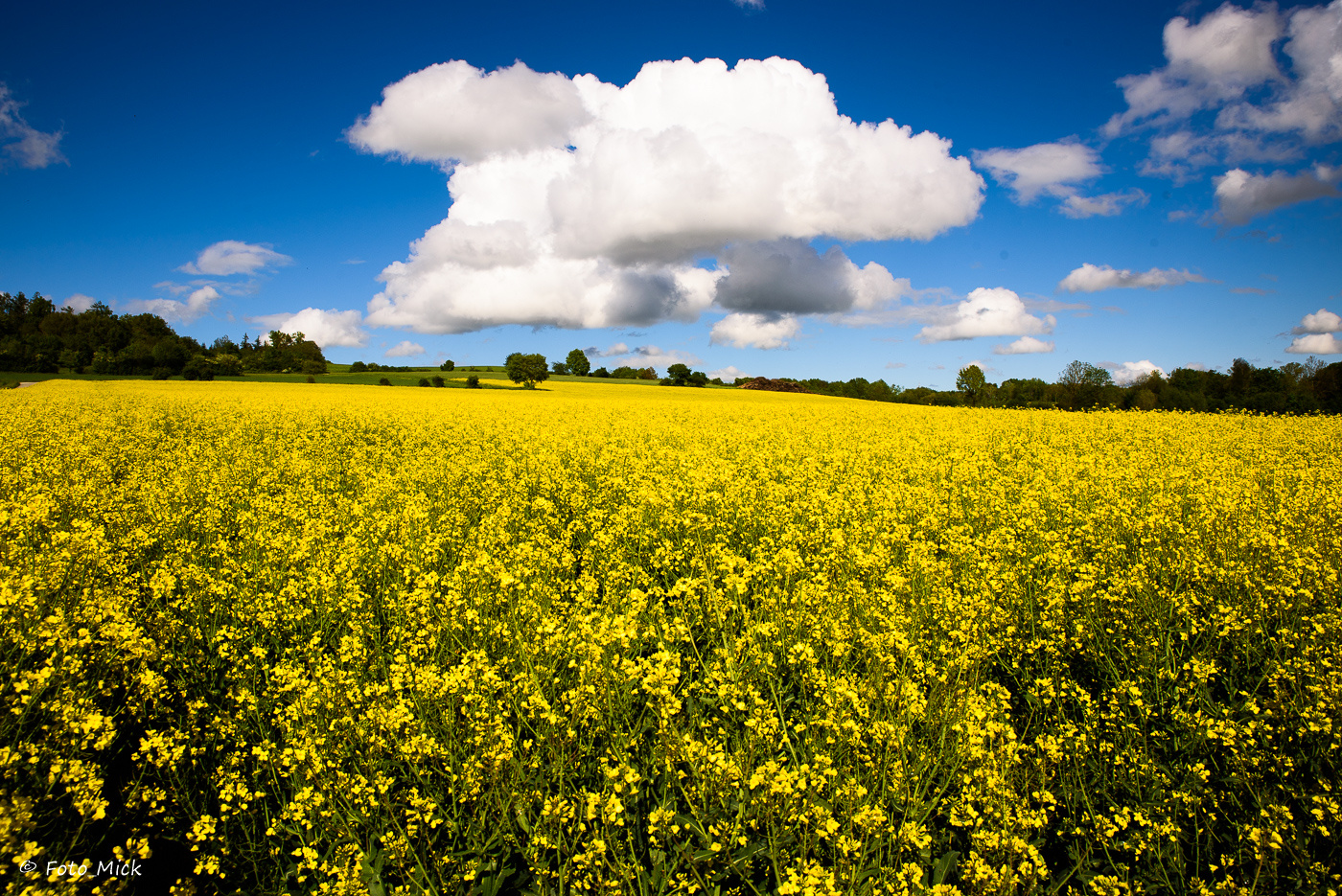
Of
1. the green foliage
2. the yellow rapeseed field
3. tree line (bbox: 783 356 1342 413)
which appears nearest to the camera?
the yellow rapeseed field

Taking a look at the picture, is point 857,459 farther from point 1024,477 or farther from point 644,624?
point 644,624

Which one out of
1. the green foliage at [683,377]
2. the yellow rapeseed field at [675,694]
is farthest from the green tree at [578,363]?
the yellow rapeseed field at [675,694]

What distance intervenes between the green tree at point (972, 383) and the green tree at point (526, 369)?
40.4 m

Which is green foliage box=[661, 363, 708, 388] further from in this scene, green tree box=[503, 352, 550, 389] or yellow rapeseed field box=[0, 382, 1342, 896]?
yellow rapeseed field box=[0, 382, 1342, 896]

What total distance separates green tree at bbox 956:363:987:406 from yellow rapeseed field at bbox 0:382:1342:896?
156 ft

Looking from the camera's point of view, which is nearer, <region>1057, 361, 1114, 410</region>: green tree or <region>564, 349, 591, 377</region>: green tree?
<region>1057, 361, 1114, 410</region>: green tree

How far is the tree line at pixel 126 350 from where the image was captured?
55812 millimetres

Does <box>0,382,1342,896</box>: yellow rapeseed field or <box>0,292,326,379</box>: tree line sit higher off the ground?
<box>0,292,326,379</box>: tree line

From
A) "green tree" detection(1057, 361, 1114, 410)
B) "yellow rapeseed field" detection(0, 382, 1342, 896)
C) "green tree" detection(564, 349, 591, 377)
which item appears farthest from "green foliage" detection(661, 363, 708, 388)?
Answer: "yellow rapeseed field" detection(0, 382, 1342, 896)

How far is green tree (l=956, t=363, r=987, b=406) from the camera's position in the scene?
Result: 49.7 m

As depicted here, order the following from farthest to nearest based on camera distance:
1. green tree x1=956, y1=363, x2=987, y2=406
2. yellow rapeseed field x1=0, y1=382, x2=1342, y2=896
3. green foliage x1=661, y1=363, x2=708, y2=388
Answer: green foliage x1=661, y1=363, x2=708, y2=388, green tree x1=956, y1=363, x2=987, y2=406, yellow rapeseed field x1=0, y1=382, x2=1342, y2=896

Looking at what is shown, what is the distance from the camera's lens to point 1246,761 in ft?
9.50

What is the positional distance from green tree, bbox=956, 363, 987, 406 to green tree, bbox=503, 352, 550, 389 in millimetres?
40358

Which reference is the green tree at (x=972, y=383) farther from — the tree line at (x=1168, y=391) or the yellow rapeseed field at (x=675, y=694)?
the yellow rapeseed field at (x=675, y=694)
